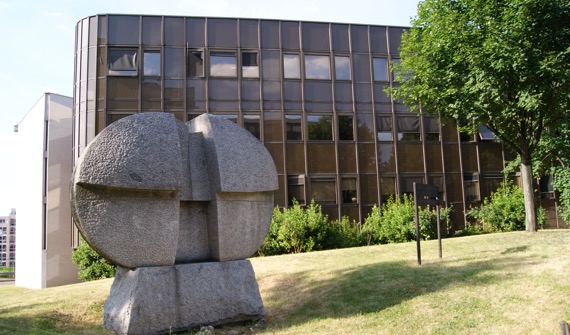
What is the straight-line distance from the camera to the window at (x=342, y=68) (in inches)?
923

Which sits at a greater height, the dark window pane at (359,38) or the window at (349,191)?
the dark window pane at (359,38)

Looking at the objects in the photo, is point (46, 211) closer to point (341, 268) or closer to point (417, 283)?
point (341, 268)

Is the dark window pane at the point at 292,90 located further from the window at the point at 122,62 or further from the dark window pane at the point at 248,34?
the window at the point at 122,62

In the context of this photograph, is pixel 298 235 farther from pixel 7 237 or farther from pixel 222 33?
pixel 7 237

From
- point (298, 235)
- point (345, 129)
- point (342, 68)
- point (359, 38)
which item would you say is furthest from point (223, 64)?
point (298, 235)

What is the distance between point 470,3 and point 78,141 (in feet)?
53.6

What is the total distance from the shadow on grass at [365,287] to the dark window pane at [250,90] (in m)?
12.4

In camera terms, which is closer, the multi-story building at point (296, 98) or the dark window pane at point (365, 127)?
the multi-story building at point (296, 98)

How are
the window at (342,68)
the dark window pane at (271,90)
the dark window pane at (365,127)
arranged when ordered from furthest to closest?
the window at (342,68) → the dark window pane at (365,127) → the dark window pane at (271,90)

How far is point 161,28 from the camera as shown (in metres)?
22.1

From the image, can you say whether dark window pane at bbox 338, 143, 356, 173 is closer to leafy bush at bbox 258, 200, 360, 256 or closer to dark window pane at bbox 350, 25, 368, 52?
leafy bush at bbox 258, 200, 360, 256

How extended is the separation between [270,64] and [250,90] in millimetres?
1507

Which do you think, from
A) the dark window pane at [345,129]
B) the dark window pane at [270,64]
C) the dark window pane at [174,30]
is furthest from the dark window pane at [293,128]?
the dark window pane at [174,30]

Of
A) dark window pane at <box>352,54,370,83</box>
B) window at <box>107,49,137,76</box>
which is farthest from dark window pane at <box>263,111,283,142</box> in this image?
window at <box>107,49,137,76</box>
